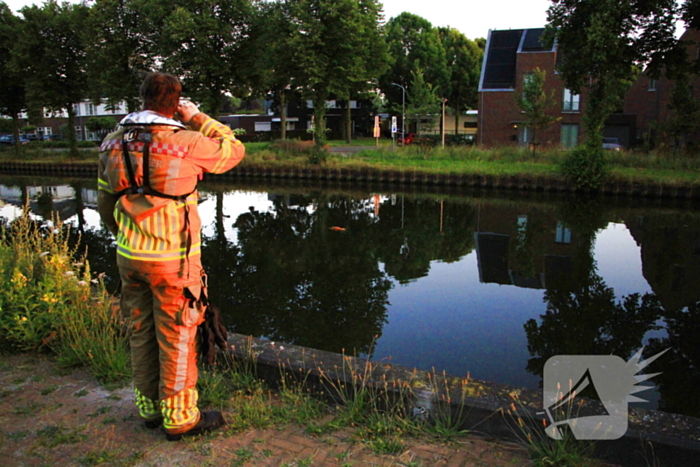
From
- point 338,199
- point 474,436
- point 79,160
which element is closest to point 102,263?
point 474,436

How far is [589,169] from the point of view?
1875 centimetres

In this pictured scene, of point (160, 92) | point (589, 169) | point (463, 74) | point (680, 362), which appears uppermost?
point (463, 74)

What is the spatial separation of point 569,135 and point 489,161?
13.3 m

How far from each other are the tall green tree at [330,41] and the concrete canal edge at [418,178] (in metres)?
2.24

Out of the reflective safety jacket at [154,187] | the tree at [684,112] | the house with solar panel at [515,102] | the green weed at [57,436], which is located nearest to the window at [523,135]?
the house with solar panel at [515,102]

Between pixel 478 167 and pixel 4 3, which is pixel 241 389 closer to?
pixel 478 167

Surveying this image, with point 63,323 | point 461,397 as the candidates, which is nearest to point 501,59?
point 63,323

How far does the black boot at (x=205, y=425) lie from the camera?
288 cm

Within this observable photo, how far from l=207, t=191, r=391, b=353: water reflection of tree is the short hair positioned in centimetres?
351

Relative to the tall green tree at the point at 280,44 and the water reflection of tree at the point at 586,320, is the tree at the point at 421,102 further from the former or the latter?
the water reflection of tree at the point at 586,320

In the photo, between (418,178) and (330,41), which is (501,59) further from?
(418,178)

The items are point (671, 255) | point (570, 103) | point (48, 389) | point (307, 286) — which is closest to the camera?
point (48, 389)

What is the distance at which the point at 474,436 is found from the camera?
2988 mm

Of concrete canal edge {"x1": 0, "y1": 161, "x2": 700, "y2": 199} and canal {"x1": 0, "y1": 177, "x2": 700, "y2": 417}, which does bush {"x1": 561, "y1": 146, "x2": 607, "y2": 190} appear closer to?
concrete canal edge {"x1": 0, "y1": 161, "x2": 700, "y2": 199}
